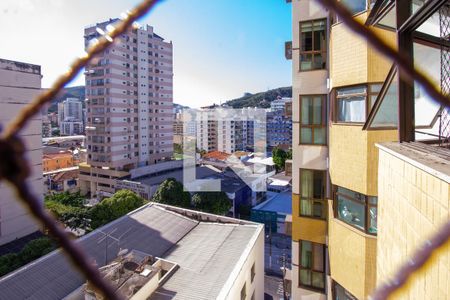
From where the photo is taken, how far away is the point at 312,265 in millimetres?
5992

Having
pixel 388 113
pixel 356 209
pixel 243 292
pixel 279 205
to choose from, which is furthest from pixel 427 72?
pixel 279 205

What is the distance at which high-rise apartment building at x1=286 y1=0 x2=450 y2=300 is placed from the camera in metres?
1.67

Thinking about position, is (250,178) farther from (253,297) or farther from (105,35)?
(105,35)

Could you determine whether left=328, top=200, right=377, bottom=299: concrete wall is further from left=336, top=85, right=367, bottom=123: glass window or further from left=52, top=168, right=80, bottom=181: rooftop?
left=52, top=168, right=80, bottom=181: rooftop

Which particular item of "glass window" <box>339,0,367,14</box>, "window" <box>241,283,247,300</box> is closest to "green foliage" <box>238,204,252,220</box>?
"window" <box>241,283,247,300</box>

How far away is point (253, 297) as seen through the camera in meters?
10.5

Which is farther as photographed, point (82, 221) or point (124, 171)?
point (124, 171)

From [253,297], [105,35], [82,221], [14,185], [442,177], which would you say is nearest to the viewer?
[14,185]

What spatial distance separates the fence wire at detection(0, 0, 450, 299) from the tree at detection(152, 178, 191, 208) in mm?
20248

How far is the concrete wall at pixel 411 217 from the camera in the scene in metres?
1.32

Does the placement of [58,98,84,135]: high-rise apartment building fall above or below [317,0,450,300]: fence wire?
above

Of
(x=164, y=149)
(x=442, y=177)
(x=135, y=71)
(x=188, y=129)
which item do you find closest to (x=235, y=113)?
(x=188, y=129)

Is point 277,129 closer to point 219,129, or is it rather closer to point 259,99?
point 219,129

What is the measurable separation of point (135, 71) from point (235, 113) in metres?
→ 23.8
